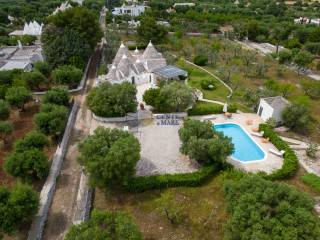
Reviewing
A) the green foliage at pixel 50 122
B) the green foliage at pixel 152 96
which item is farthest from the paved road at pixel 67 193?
→ the green foliage at pixel 152 96

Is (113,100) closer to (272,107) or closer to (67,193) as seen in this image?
(67,193)

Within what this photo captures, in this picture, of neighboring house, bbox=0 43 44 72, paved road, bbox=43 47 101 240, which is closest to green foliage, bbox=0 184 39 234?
paved road, bbox=43 47 101 240

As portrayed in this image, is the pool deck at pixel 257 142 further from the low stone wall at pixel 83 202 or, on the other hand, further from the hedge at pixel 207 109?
the low stone wall at pixel 83 202

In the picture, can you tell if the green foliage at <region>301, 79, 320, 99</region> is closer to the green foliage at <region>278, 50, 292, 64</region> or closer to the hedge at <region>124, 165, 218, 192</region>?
the green foliage at <region>278, 50, 292, 64</region>

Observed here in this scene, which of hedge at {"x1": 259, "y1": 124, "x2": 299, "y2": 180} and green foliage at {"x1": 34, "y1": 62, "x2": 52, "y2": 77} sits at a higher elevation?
green foliage at {"x1": 34, "y1": 62, "x2": 52, "y2": 77}

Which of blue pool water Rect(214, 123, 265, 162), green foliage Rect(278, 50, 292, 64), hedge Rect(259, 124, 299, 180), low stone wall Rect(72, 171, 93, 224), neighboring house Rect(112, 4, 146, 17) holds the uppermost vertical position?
neighboring house Rect(112, 4, 146, 17)

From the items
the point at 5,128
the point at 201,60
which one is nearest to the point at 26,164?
the point at 5,128
